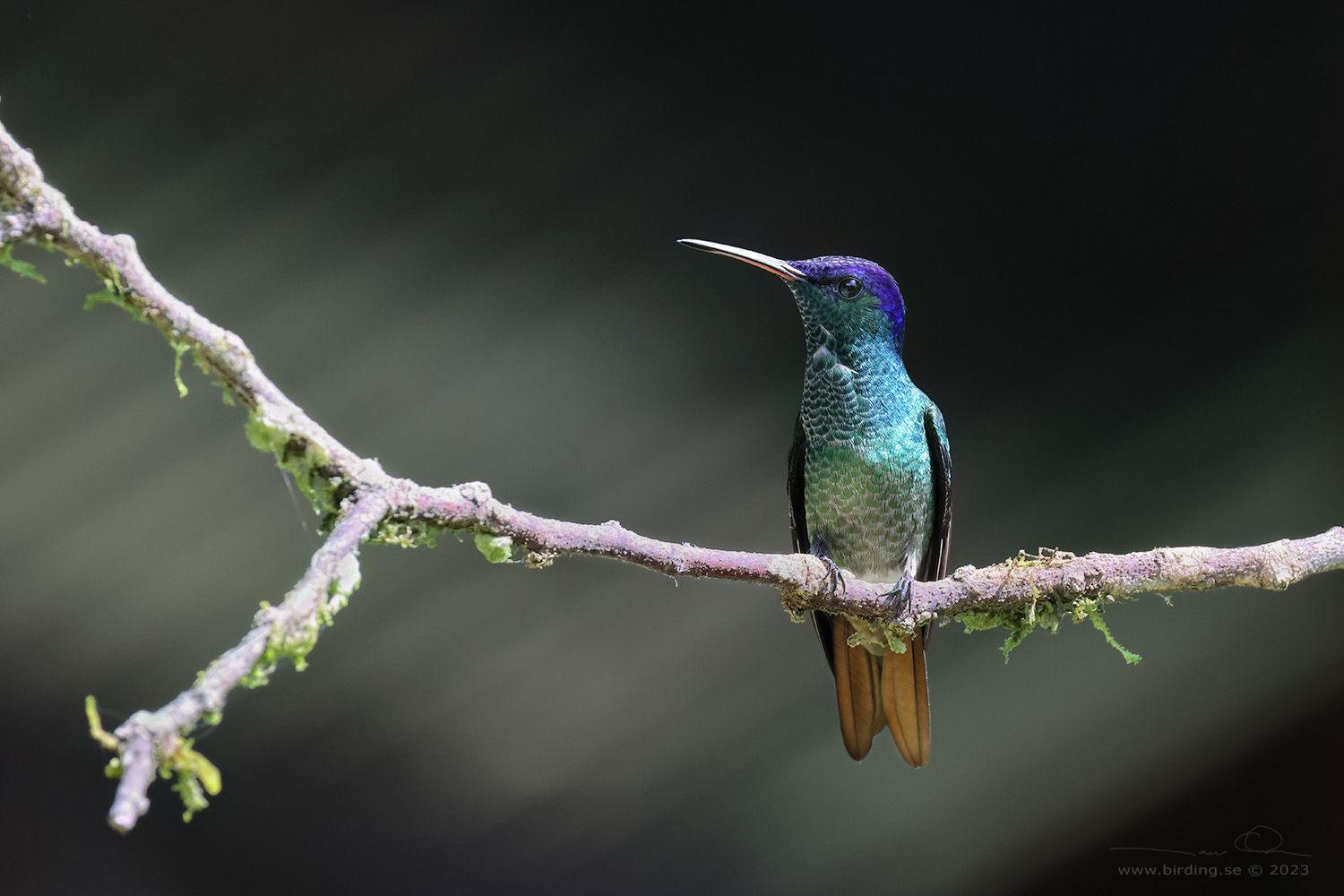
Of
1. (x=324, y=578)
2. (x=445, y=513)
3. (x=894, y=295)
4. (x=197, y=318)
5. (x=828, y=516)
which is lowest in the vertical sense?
(x=324, y=578)

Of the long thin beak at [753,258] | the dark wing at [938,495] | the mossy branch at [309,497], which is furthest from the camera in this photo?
the dark wing at [938,495]

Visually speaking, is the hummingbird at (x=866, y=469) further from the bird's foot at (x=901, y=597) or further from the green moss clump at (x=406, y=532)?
the green moss clump at (x=406, y=532)

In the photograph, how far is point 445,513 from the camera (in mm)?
881

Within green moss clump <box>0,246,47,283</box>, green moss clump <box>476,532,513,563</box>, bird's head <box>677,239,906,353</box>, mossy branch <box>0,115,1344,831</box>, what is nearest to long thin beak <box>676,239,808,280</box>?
bird's head <box>677,239,906,353</box>

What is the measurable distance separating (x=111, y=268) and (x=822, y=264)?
1140mm

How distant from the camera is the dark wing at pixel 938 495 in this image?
5.72ft

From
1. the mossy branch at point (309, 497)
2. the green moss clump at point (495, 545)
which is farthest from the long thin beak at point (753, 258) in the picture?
the green moss clump at point (495, 545)

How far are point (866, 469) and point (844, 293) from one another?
1.06ft

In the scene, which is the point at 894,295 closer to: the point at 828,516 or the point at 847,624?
the point at 828,516

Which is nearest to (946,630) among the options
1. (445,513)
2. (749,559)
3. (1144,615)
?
(1144,615)

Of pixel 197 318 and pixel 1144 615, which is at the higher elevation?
pixel 1144 615

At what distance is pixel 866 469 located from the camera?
1637 mm

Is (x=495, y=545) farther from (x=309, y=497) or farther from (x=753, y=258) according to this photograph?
(x=753, y=258)

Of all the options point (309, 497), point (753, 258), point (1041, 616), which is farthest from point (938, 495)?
point (309, 497)
